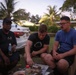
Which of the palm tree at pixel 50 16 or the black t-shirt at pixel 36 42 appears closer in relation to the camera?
the black t-shirt at pixel 36 42

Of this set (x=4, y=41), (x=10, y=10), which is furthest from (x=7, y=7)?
(x=4, y=41)

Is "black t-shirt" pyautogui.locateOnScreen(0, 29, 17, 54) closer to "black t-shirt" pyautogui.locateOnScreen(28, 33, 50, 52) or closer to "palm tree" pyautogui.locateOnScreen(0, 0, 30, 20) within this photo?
"black t-shirt" pyautogui.locateOnScreen(28, 33, 50, 52)

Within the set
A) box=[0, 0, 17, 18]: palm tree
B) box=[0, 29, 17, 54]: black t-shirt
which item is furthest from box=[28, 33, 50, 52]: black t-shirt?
box=[0, 0, 17, 18]: palm tree

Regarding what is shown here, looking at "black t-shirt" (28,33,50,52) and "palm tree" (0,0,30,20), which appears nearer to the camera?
"black t-shirt" (28,33,50,52)

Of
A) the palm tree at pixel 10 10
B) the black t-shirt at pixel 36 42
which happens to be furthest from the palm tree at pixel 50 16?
the black t-shirt at pixel 36 42

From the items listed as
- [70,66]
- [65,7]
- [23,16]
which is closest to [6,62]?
[70,66]

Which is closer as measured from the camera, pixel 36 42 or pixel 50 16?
pixel 36 42

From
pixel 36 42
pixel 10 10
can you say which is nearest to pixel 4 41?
pixel 36 42

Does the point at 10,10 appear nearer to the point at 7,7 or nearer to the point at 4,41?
the point at 7,7

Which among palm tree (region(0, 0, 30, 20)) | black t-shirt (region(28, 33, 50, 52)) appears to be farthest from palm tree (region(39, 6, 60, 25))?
black t-shirt (region(28, 33, 50, 52))

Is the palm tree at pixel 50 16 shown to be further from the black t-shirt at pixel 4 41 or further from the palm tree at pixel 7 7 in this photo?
the black t-shirt at pixel 4 41

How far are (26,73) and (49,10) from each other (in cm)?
4586

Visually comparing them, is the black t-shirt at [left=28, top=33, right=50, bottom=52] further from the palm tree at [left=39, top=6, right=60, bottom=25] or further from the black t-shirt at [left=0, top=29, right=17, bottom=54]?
the palm tree at [left=39, top=6, right=60, bottom=25]

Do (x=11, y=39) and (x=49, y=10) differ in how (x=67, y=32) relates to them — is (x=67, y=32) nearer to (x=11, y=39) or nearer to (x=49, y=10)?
(x=11, y=39)
